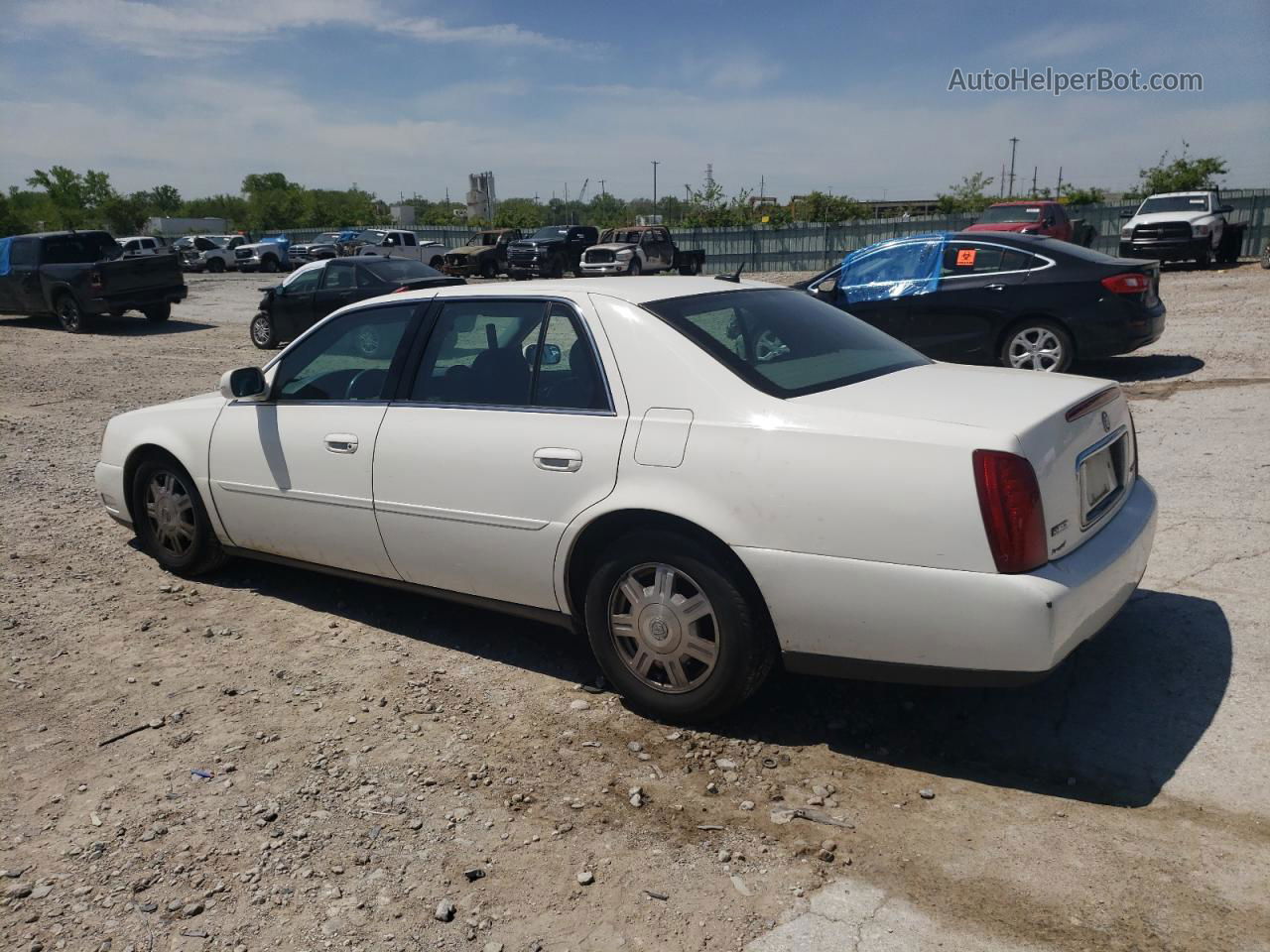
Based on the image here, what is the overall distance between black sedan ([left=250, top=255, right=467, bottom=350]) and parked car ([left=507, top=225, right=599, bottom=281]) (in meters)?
15.9

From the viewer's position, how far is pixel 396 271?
1627 centimetres

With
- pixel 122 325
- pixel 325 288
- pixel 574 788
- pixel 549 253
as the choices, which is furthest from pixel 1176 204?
pixel 574 788

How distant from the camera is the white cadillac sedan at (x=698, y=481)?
10.0ft

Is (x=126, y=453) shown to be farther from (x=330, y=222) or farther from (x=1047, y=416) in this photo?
(x=330, y=222)

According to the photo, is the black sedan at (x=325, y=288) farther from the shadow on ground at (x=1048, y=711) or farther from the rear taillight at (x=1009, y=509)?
the rear taillight at (x=1009, y=509)

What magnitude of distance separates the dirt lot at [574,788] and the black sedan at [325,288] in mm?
11050

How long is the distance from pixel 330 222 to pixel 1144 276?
88.0 meters

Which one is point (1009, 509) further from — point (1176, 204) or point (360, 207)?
point (360, 207)

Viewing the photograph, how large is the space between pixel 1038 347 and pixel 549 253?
24.3 meters

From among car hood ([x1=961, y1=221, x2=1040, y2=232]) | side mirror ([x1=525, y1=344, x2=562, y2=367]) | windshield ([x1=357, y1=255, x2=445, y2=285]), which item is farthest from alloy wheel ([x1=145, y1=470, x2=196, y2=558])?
car hood ([x1=961, y1=221, x2=1040, y2=232])

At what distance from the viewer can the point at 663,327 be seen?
12.3ft

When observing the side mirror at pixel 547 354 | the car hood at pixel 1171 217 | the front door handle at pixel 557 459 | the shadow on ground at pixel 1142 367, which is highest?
the car hood at pixel 1171 217

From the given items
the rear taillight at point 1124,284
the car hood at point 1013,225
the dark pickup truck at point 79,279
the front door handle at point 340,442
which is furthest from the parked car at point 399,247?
the front door handle at point 340,442

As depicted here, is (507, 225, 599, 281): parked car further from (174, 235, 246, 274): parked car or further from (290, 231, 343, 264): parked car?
(174, 235, 246, 274): parked car
